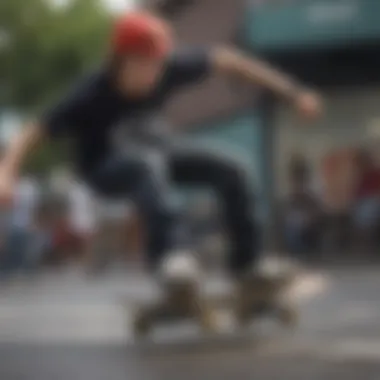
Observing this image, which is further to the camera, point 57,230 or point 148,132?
point 57,230

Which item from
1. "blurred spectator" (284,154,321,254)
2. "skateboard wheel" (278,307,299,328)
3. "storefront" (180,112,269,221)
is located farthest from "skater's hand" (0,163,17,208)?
"storefront" (180,112,269,221)

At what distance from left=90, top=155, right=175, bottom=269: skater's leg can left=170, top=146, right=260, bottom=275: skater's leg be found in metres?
0.11

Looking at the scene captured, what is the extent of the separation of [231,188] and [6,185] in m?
0.89

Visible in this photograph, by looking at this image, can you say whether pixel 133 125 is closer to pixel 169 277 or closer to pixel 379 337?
pixel 169 277

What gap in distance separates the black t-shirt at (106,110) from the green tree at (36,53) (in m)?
7.30

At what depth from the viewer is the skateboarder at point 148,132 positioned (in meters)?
4.93

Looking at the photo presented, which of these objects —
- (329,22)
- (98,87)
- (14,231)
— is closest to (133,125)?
(98,87)

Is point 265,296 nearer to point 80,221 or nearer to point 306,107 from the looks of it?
point 306,107

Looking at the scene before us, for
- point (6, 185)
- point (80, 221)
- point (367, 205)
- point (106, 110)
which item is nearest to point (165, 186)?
point (106, 110)

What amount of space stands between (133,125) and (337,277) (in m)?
4.20

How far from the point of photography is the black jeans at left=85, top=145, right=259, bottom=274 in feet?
16.3

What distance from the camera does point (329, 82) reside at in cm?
1745

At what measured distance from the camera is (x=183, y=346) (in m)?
4.71

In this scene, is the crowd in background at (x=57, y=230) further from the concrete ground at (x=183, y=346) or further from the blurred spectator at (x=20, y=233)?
the concrete ground at (x=183, y=346)
